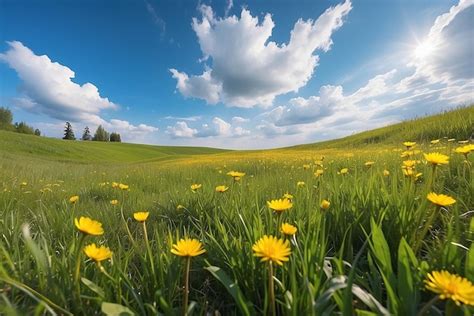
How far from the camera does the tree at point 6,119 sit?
2945 inches

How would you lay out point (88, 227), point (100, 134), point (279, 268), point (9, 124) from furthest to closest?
point (100, 134) < point (9, 124) < point (279, 268) < point (88, 227)

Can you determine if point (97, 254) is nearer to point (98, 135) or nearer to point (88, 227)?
point (88, 227)

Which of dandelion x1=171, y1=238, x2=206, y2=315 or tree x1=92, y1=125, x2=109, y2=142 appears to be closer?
dandelion x1=171, y1=238, x2=206, y2=315

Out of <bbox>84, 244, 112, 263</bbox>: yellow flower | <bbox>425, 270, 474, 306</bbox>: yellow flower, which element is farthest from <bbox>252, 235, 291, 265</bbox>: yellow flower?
<bbox>84, 244, 112, 263</bbox>: yellow flower

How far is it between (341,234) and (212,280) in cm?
85

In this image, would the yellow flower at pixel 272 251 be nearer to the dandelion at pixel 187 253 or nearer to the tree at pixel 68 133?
the dandelion at pixel 187 253

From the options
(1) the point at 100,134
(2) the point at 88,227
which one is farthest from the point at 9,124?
(2) the point at 88,227

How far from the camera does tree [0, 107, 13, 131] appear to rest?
74.8 m

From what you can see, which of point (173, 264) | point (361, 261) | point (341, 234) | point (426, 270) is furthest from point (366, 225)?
point (173, 264)

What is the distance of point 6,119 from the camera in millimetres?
77500

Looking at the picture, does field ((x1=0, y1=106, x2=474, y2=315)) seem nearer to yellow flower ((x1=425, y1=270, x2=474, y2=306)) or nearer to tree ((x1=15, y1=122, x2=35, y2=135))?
yellow flower ((x1=425, y1=270, x2=474, y2=306))

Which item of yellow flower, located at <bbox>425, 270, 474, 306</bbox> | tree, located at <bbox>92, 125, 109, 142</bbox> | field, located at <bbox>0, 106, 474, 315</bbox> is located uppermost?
tree, located at <bbox>92, 125, 109, 142</bbox>

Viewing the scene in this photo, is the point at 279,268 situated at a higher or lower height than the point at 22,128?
lower

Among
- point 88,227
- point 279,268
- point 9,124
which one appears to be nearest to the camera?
point 88,227
